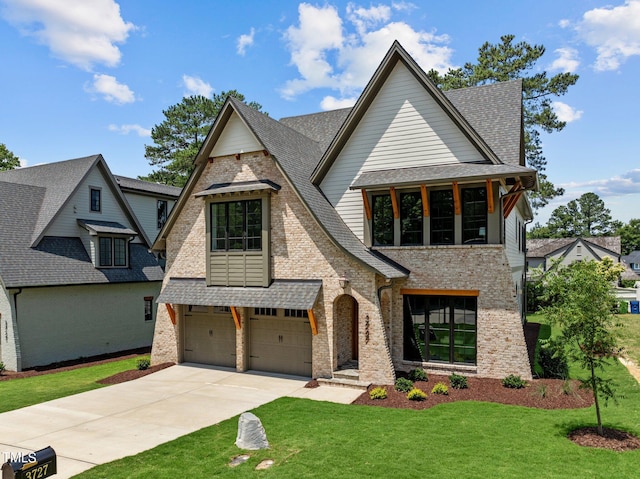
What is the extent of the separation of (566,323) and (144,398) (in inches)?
482

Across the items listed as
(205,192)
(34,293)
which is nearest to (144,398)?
(205,192)

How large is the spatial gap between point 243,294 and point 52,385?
25.5ft

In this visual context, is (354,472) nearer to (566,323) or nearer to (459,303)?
(566,323)

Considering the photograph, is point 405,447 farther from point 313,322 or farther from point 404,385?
point 313,322

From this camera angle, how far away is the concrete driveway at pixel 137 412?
32.6ft

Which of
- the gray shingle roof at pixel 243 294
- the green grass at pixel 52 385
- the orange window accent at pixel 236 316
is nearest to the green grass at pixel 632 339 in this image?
the gray shingle roof at pixel 243 294

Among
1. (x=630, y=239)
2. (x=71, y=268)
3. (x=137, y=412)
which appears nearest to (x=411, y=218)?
(x=137, y=412)

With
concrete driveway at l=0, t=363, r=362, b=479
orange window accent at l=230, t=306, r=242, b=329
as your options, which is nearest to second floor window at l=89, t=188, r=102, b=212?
concrete driveway at l=0, t=363, r=362, b=479

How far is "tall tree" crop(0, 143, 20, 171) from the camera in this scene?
4503 cm

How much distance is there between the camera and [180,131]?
50.1 metres

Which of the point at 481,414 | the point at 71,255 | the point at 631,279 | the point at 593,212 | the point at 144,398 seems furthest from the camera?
the point at 593,212

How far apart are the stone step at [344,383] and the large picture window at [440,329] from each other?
94.3 inches

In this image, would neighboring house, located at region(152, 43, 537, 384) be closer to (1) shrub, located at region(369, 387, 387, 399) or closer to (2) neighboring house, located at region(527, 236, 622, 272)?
(1) shrub, located at region(369, 387, 387, 399)

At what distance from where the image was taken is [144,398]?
1398cm
